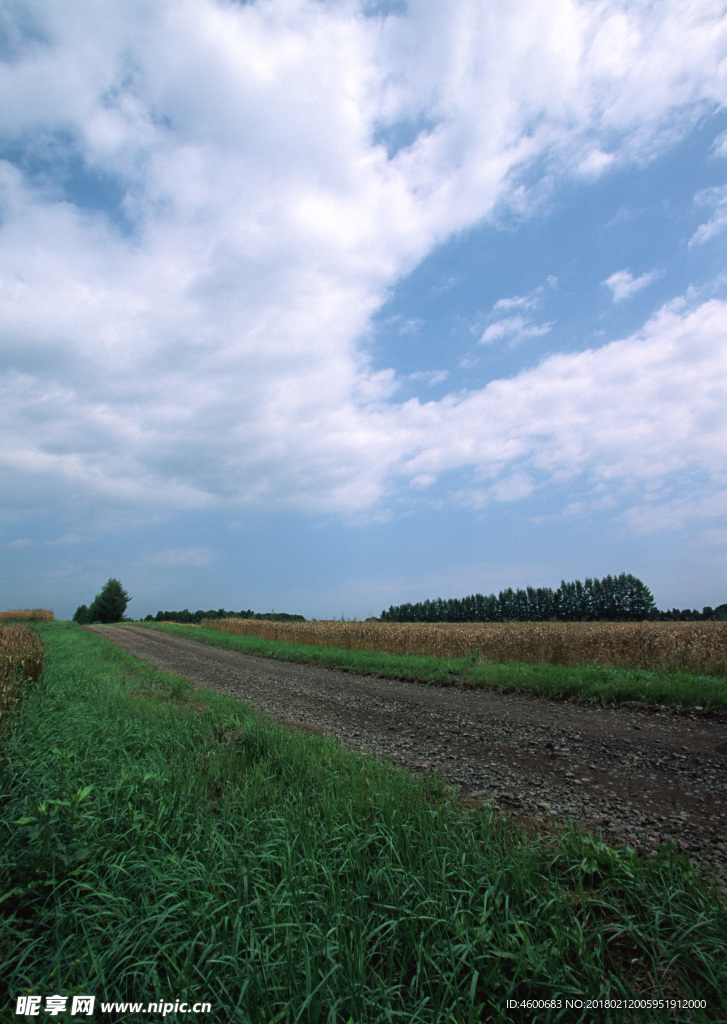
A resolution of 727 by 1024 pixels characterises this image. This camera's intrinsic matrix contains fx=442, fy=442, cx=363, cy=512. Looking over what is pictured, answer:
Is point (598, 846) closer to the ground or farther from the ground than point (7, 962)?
farther from the ground

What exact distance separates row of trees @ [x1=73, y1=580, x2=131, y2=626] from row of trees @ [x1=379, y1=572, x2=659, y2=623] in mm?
39568

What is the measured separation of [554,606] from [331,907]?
243 feet

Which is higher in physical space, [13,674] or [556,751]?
[13,674]

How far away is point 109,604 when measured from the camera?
6531cm

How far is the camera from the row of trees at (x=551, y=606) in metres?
61.2

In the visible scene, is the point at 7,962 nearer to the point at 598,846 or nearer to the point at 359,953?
the point at 359,953

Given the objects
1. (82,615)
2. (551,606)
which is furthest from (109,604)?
(551,606)

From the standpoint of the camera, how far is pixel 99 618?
66.2m

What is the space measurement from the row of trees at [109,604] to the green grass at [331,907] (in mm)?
71333

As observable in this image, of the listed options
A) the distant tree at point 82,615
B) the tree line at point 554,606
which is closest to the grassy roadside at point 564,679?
the tree line at point 554,606

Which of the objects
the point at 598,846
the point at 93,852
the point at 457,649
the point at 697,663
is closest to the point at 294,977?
the point at 93,852

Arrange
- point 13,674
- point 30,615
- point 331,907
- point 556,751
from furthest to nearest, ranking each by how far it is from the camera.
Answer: point 30,615
point 13,674
point 556,751
point 331,907

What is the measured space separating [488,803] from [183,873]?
A: 7.77 ft

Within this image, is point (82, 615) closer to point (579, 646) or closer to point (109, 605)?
point (109, 605)
